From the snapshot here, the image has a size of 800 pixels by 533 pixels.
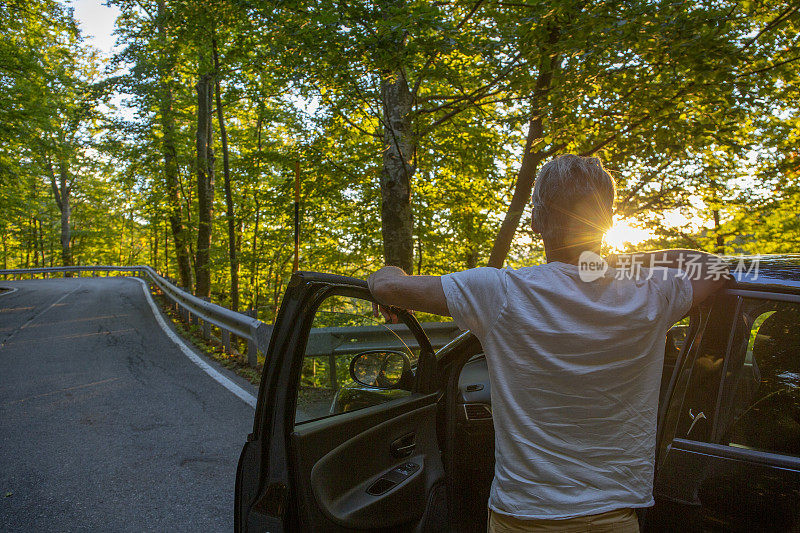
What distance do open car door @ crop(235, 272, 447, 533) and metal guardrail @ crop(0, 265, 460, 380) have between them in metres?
0.01

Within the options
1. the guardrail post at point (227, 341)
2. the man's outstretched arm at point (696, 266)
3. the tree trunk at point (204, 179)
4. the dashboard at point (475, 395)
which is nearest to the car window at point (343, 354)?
the dashboard at point (475, 395)

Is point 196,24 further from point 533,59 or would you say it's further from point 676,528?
point 676,528

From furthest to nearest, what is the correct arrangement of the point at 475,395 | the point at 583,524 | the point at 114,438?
the point at 114,438
the point at 475,395
the point at 583,524

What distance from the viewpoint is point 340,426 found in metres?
1.87

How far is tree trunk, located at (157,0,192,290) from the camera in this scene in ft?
54.5

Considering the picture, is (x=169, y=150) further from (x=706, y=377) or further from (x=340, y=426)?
(x=706, y=377)

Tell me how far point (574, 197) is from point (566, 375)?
1.68ft

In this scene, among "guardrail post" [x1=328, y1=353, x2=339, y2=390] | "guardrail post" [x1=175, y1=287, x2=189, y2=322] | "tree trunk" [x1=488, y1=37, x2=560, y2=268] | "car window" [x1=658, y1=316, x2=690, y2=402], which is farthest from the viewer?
"guardrail post" [x1=175, y1=287, x2=189, y2=322]

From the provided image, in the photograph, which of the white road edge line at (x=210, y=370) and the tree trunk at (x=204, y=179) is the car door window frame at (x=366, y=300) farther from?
the tree trunk at (x=204, y=179)

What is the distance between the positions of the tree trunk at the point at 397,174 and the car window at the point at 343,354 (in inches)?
267

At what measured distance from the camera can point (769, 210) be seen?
34.7 ft

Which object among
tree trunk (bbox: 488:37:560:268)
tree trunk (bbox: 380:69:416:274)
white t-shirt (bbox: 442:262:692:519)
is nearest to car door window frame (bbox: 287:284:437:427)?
white t-shirt (bbox: 442:262:692:519)

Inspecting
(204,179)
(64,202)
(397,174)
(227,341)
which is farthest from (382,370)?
(64,202)

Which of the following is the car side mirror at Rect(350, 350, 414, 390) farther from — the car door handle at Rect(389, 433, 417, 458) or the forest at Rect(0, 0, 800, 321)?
the forest at Rect(0, 0, 800, 321)
